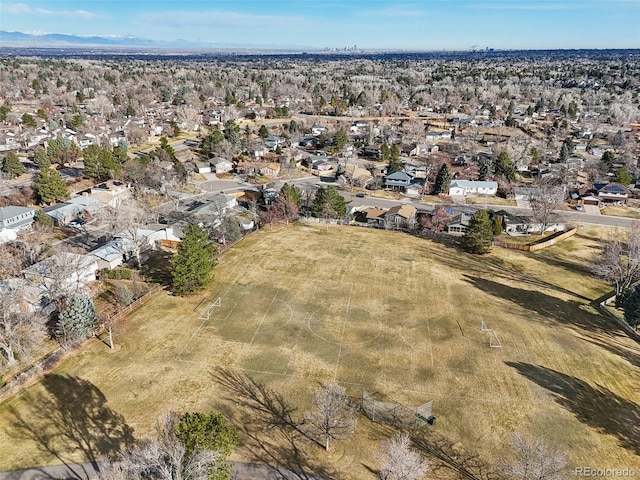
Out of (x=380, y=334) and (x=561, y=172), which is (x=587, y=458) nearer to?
(x=380, y=334)

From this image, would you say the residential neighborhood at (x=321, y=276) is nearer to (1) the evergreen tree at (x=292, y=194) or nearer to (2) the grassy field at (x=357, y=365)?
(2) the grassy field at (x=357, y=365)

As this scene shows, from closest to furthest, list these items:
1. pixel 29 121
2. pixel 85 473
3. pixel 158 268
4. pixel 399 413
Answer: pixel 85 473
pixel 399 413
pixel 158 268
pixel 29 121

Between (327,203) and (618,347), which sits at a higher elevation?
(327,203)

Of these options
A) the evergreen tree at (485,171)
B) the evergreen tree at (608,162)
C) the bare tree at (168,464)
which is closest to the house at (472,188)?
the evergreen tree at (485,171)

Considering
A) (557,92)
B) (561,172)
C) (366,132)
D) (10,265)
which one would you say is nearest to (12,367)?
(10,265)

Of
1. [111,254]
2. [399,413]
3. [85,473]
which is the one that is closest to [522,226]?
[399,413]

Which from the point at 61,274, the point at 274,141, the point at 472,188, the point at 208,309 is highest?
the point at 274,141

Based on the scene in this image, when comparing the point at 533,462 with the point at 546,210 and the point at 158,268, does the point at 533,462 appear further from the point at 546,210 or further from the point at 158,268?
the point at 546,210

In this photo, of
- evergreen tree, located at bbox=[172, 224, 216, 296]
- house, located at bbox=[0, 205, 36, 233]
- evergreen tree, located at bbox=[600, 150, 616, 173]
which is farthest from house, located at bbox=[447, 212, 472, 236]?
house, located at bbox=[0, 205, 36, 233]
